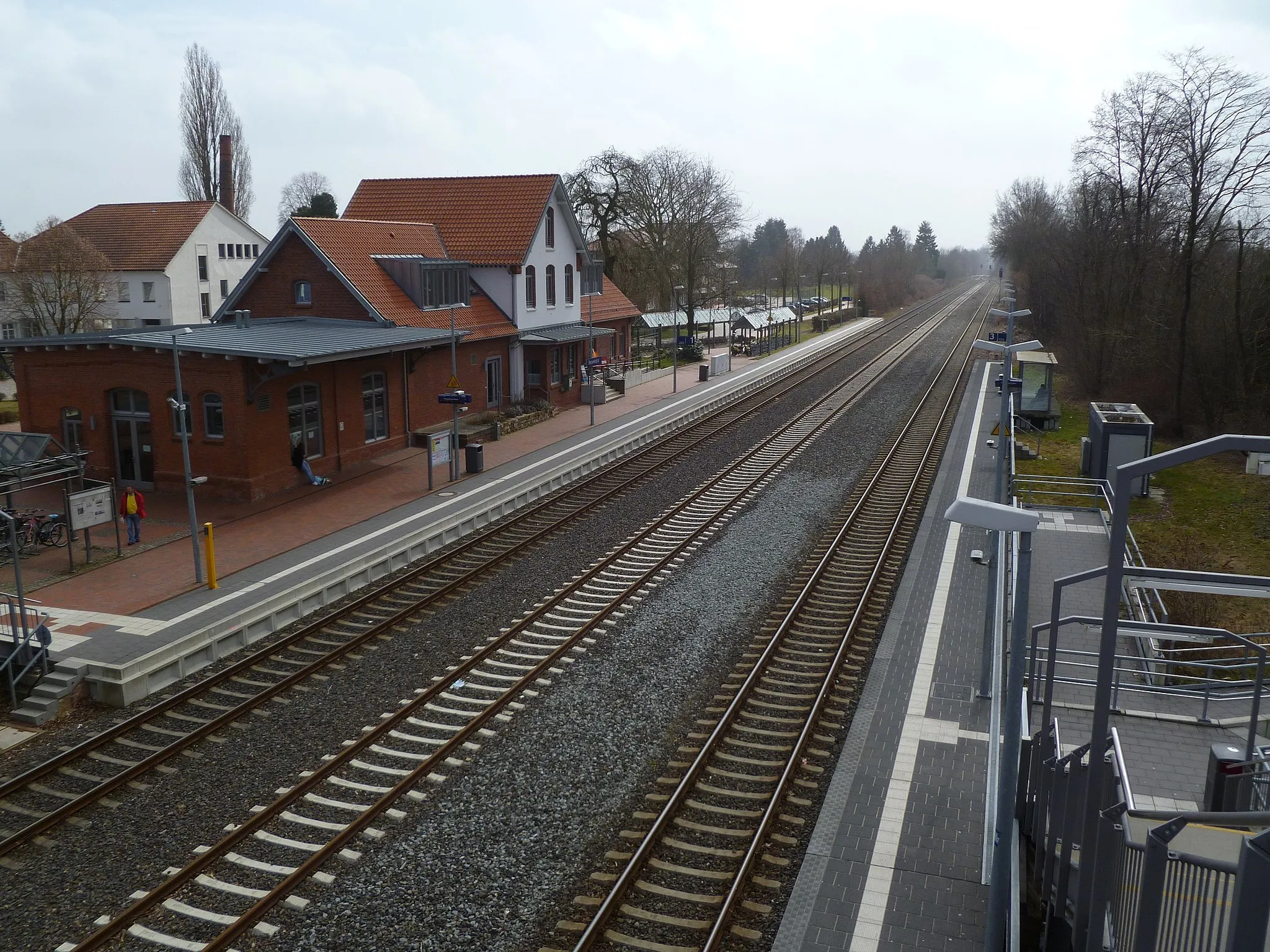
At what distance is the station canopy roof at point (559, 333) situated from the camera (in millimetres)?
34156

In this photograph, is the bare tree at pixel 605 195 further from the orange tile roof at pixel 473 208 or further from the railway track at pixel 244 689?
the railway track at pixel 244 689

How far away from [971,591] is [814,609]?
290 cm

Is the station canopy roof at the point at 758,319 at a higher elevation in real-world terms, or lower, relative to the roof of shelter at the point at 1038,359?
higher

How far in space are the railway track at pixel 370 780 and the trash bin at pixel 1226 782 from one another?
7023 mm

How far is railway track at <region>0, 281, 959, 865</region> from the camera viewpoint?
10.1 m

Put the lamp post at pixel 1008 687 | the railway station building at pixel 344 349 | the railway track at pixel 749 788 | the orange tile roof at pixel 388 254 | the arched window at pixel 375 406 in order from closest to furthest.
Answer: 1. the lamp post at pixel 1008 687
2. the railway track at pixel 749 788
3. the railway station building at pixel 344 349
4. the arched window at pixel 375 406
5. the orange tile roof at pixel 388 254

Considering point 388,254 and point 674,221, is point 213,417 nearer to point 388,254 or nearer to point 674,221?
point 388,254

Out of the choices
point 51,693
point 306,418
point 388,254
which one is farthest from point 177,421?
point 388,254

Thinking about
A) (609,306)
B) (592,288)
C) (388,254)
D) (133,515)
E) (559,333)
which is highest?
(388,254)

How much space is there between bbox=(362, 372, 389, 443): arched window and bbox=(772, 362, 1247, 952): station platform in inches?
594

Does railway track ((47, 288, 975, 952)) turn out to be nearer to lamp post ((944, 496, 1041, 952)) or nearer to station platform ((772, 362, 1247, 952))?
station platform ((772, 362, 1247, 952))

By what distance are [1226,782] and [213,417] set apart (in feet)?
65.9

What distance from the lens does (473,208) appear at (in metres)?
36.1

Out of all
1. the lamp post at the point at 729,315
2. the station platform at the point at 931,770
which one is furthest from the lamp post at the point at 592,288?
the station platform at the point at 931,770
